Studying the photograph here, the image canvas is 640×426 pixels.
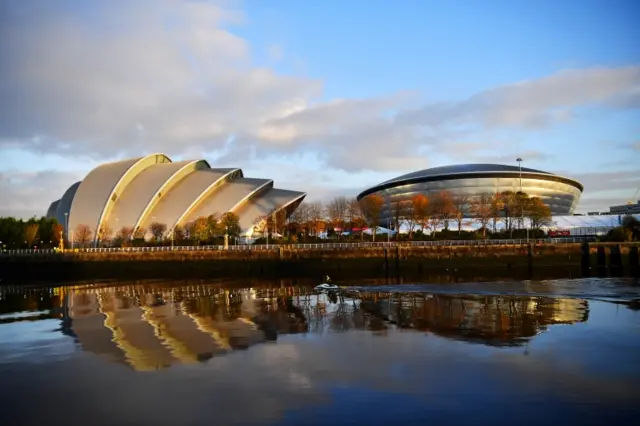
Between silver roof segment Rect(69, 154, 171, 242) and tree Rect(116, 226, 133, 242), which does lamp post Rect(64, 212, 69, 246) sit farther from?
tree Rect(116, 226, 133, 242)

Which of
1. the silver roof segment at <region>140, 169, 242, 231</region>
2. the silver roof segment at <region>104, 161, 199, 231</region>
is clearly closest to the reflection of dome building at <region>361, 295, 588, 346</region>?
the silver roof segment at <region>140, 169, 242, 231</region>

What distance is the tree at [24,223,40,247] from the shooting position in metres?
64.0

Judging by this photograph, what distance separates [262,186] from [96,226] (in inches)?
786

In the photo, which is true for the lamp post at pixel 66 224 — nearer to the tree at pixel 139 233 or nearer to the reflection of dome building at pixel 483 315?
the tree at pixel 139 233

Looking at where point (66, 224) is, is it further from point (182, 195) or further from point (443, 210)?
point (443, 210)

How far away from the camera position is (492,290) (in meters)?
24.5

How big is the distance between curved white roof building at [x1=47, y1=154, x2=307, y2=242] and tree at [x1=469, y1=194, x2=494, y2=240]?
22038 mm

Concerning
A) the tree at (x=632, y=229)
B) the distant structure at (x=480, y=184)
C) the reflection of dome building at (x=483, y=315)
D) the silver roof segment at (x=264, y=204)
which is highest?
the distant structure at (x=480, y=184)

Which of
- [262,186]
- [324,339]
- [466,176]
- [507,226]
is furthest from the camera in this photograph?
[466,176]

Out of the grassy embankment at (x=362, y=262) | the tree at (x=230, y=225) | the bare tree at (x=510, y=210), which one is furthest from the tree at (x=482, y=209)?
the tree at (x=230, y=225)

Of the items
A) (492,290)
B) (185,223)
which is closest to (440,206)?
(185,223)

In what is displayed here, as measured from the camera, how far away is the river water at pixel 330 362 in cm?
870

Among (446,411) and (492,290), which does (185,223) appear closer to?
(492,290)

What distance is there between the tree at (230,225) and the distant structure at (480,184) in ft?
81.2
